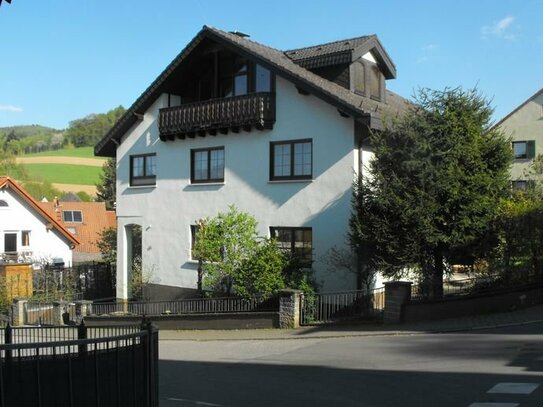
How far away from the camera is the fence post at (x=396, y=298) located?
1560 centimetres

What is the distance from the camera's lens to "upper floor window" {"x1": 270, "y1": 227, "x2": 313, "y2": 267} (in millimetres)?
20078

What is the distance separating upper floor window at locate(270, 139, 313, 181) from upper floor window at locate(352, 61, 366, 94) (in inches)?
128

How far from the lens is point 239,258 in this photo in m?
20.0

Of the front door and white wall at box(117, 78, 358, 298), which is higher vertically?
white wall at box(117, 78, 358, 298)

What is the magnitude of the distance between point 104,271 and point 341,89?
15.8 metres

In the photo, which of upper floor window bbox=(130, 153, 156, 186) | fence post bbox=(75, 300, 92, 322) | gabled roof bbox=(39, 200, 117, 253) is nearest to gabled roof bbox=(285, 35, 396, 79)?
upper floor window bbox=(130, 153, 156, 186)

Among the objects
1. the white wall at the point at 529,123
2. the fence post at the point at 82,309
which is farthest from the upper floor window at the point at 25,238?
the white wall at the point at 529,123

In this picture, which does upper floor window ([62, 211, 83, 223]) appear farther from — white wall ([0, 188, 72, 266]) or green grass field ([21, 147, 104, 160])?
green grass field ([21, 147, 104, 160])

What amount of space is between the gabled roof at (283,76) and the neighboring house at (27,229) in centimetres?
1733

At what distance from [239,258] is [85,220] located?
46.2 m

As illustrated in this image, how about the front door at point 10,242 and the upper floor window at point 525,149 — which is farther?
the upper floor window at point 525,149

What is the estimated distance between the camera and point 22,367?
5.11 metres

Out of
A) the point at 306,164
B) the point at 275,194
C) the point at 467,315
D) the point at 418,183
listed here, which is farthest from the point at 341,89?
the point at 467,315

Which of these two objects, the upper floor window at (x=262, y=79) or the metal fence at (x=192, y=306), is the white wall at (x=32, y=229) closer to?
the metal fence at (x=192, y=306)
